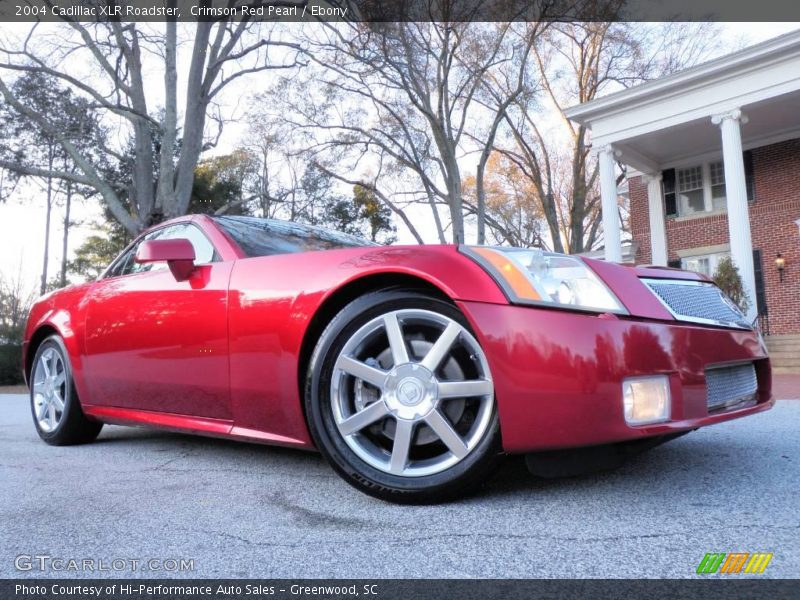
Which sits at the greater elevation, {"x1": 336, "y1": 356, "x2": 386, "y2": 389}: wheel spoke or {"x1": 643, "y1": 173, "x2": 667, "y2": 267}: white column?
{"x1": 643, "y1": 173, "x2": 667, "y2": 267}: white column

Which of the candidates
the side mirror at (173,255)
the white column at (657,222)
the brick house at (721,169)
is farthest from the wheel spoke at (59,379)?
the white column at (657,222)

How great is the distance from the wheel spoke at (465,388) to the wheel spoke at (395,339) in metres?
0.17

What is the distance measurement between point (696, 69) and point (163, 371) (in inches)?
591

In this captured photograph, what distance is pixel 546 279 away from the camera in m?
2.14

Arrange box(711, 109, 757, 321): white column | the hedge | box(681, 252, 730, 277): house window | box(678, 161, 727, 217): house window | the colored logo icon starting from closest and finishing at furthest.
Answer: the colored logo icon
box(711, 109, 757, 321): white column
box(681, 252, 730, 277): house window
box(678, 161, 727, 217): house window
the hedge

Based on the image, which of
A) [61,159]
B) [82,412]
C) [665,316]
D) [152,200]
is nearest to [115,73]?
[152,200]

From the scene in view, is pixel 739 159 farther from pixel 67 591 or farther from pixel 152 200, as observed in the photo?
pixel 67 591

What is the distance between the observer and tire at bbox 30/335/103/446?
3863mm

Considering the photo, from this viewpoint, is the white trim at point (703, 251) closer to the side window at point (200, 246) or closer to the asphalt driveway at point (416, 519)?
the asphalt driveway at point (416, 519)

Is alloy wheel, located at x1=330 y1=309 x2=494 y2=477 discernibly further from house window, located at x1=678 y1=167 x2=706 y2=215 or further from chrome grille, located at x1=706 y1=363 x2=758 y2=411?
house window, located at x1=678 y1=167 x2=706 y2=215

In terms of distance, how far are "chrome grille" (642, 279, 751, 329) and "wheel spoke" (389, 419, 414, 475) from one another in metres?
1.02

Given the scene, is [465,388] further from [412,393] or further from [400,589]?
[400,589]

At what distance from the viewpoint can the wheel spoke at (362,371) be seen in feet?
7.23

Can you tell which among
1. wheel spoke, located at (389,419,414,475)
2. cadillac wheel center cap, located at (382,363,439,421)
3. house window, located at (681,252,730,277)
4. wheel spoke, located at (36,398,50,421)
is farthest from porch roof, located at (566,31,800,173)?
wheel spoke, located at (36,398,50,421)
